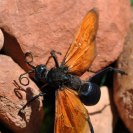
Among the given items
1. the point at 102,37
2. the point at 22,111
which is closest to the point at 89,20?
the point at 102,37

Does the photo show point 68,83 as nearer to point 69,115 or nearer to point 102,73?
point 69,115

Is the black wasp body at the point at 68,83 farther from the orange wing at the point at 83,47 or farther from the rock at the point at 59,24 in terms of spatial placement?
the rock at the point at 59,24

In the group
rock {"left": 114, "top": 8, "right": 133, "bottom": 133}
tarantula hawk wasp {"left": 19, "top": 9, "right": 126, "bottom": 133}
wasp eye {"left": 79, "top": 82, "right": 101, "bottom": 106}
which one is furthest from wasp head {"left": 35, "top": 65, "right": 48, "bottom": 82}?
rock {"left": 114, "top": 8, "right": 133, "bottom": 133}

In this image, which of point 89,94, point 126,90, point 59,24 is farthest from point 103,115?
point 59,24

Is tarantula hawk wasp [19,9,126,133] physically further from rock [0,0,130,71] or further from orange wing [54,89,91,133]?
rock [0,0,130,71]

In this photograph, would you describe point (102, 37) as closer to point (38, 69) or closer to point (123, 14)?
point (123, 14)

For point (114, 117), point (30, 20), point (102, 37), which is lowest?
point (114, 117)
